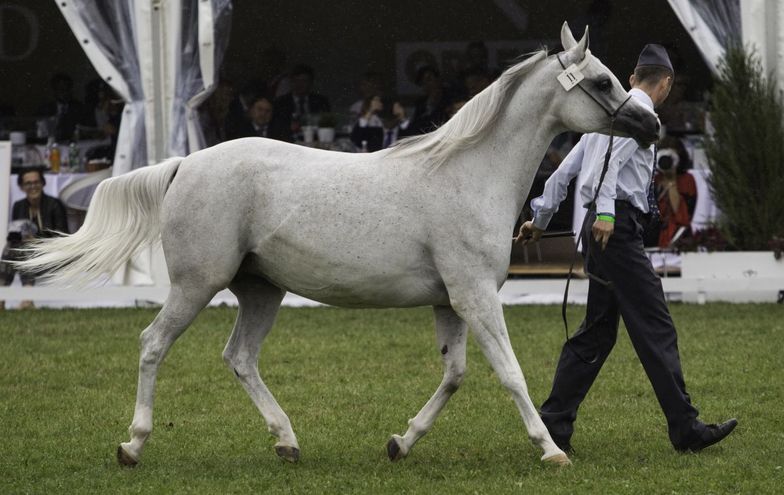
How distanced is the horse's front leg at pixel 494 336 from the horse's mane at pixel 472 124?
619mm

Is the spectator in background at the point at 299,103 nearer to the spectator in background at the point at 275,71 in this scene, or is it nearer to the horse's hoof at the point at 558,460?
the spectator in background at the point at 275,71

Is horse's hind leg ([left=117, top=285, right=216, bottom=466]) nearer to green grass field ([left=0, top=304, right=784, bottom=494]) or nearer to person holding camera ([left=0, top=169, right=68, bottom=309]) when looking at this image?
green grass field ([left=0, top=304, right=784, bottom=494])

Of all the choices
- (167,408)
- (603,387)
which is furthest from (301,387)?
(603,387)

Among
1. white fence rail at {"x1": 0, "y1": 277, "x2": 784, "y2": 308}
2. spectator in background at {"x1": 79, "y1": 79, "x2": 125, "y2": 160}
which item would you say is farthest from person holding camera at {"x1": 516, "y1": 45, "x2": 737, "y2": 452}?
spectator in background at {"x1": 79, "y1": 79, "x2": 125, "y2": 160}

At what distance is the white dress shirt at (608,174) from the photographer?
6184mm

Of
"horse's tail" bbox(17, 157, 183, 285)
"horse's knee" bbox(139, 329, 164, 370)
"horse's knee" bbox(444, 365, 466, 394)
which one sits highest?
"horse's tail" bbox(17, 157, 183, 285)

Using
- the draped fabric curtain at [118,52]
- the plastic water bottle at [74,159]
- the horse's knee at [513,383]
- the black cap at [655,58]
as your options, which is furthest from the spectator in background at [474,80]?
the horse's knee at [513,383]

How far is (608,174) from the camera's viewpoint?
6.18 metres

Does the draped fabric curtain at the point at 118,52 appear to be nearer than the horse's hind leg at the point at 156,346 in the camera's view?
No

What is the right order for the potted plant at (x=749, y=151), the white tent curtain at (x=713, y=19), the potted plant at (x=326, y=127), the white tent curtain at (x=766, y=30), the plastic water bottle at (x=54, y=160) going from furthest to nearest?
the potted plant at (x=326, y=127)
the plastic water bottle at (x=54, y=160)
the white tent curtain at (x=713, y=19)
the white tent curtain at (x=766, y=30)
the potted plant at (x=749, y=151)

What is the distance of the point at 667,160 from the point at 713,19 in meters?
1.37

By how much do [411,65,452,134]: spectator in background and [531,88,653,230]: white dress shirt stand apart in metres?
7.37

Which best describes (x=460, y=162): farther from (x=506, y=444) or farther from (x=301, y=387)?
(x=301, y=387)

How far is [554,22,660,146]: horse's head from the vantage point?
A: 596 cm
